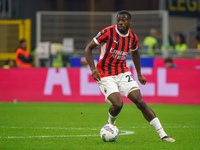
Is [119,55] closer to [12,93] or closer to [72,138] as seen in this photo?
[72,138]

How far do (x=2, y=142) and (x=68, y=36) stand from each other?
41.6 feet

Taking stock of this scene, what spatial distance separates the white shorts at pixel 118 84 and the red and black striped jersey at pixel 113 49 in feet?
0.28

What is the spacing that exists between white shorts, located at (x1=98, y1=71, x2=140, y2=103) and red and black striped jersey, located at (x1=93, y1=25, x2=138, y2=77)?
0.09m

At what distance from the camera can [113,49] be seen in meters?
8.26

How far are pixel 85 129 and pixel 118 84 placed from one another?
65.9 inches

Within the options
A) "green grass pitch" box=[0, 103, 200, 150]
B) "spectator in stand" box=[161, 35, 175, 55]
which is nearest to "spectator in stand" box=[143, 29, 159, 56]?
"spectator in stand" box=[161, 35, 175, 55]

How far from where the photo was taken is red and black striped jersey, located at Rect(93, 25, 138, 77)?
8234 mm

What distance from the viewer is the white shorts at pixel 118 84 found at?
8.12 meters

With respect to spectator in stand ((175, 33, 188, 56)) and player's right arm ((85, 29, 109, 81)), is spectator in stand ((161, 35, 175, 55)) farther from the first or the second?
player's right arm ((85, 29, 109, 81))

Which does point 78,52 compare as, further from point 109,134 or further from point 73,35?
point 109,134

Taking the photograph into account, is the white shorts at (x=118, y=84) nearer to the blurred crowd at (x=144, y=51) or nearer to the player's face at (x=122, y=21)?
the player's face at (x=122, y=21)

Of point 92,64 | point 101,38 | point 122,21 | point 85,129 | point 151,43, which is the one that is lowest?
point 85,129

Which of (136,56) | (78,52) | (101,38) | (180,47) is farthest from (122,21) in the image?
(180,47)

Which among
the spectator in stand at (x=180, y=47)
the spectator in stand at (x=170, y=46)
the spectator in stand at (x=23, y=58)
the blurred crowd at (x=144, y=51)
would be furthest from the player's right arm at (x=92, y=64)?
the spectator in stand at (x=180, y=47)
